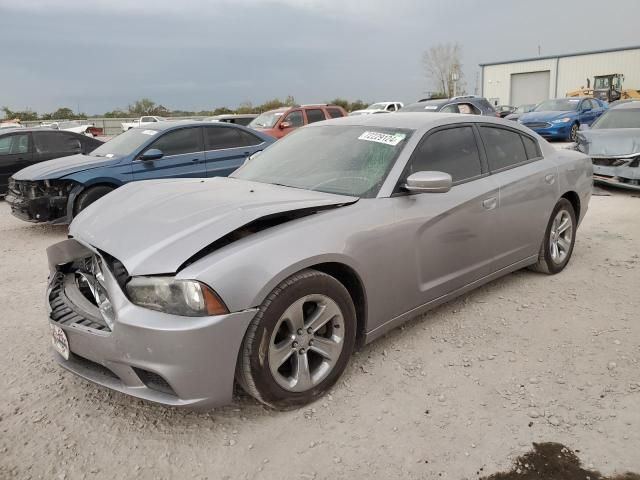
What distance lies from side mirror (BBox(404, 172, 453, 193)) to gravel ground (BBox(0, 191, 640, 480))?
1.05 metres

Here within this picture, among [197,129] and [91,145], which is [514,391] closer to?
[197,129]

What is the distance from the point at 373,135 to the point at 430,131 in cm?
39

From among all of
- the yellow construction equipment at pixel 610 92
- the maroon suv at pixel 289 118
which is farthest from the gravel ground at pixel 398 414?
the yellow construction equipment at pixel 610 92

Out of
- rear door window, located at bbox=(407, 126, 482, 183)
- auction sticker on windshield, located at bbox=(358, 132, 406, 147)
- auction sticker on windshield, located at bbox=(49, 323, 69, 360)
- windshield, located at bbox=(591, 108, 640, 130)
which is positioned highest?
auction sticker on windshield, located at bbox=(358, 132, 406, 147)

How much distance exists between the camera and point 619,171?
864 cm

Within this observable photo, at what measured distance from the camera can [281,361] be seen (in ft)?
8.79

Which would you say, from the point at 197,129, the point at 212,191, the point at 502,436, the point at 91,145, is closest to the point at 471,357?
the point at 502,436

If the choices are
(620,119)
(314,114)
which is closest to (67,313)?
(620,119)

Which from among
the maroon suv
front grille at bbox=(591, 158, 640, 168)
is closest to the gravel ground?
front grille at bbox=(591, 158, 640, 168)

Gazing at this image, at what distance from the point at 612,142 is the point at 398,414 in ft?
26.3

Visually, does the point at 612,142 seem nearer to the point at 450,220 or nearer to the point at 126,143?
the point at 450,220

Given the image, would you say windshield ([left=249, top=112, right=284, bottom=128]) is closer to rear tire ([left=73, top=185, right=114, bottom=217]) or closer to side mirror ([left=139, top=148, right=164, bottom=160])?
side mirror ([left=139, top=148, right=164, bottom=160])

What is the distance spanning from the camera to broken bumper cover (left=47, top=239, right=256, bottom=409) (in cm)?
Result: 235

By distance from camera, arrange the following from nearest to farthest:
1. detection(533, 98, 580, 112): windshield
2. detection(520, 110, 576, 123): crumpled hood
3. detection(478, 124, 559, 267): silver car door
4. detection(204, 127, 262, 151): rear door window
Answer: detection(478, 124, 559, 267): silver car door < detection(204, 127, 262, 151): rear door window < detection(520, 110, 576, 123): crumpled hood < detection(533, 98, 580, 112): windshield
